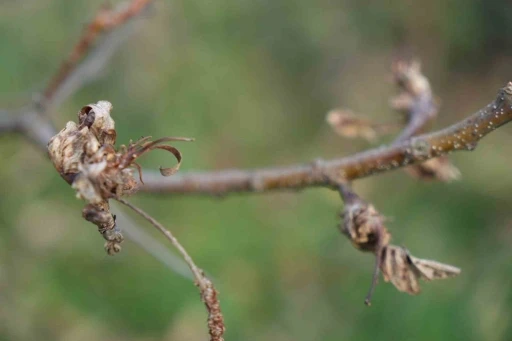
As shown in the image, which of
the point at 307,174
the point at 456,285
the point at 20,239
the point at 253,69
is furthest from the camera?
the point at 253,69

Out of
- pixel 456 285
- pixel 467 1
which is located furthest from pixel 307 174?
pixel 467 1

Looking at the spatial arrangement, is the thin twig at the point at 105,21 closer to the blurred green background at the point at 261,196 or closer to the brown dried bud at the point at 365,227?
the blurred green background at the point at 261,196

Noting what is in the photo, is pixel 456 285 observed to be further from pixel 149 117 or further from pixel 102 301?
pixel 149 117

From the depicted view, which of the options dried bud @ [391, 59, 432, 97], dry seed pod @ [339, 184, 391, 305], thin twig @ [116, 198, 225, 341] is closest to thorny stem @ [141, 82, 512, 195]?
dry seed pod @ [339, 184, 391, 305]

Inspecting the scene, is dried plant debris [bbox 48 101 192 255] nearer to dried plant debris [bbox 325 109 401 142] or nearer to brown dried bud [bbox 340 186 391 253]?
brown dried bud [bbox 340 186 391 253]

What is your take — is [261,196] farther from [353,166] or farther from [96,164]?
[96,164]

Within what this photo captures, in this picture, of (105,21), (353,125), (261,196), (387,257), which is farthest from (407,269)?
(261,196)
